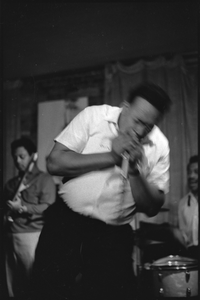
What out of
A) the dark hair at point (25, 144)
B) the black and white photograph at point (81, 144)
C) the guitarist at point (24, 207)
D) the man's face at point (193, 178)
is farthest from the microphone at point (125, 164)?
the man's face at point (193, 178)

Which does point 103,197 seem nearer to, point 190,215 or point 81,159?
point 81,159

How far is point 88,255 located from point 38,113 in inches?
24.3

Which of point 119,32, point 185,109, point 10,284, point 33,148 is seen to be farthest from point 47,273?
point 185,109

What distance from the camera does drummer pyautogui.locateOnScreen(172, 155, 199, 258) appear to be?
6.30 feet

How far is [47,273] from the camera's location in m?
1.26

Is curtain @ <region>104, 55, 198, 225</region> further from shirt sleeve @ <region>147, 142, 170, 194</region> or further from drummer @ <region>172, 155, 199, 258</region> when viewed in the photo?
shirt sleeve @ <region>147, 142, 170, 194</region>

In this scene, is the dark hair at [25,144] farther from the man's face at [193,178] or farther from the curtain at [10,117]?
the man's face at [193,178]

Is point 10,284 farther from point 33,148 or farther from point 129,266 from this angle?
point 33,148

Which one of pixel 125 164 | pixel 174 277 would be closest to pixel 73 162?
pixel 125 164

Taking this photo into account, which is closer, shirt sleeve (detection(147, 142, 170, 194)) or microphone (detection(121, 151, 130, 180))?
microphone (detection(121, 151, 130, 180))

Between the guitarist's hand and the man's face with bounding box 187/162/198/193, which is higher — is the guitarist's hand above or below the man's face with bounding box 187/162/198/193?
below

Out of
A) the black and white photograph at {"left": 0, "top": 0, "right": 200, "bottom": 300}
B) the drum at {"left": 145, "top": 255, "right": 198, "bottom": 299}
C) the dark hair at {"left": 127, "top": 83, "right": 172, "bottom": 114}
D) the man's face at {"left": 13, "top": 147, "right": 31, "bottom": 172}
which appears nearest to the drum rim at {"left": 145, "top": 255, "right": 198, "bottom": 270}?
the drum at {"left": 145, "top": 255, "right": 198, "bottom": 299}

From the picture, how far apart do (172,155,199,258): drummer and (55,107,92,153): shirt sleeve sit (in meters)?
0.75

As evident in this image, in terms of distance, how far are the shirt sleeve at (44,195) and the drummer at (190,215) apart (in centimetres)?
65
